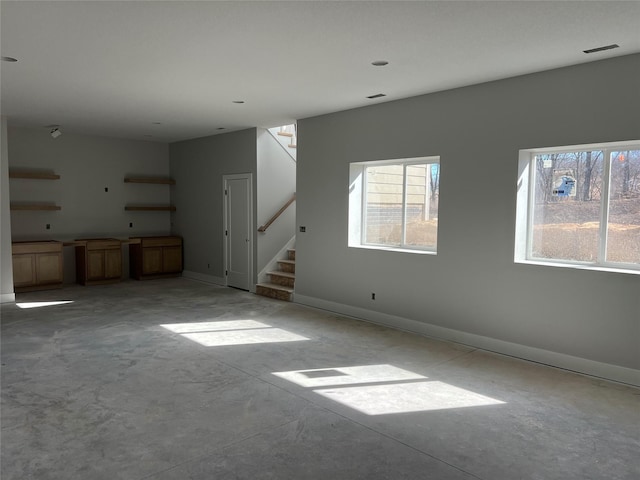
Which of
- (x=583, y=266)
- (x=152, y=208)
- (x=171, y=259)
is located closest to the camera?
(x=583, y=266)

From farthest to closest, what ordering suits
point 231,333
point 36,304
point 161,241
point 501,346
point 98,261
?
point 161,241 < point 98,261 < point 36,304 < point 231,333 < point 501,346

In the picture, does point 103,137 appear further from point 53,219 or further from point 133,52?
point 133,52

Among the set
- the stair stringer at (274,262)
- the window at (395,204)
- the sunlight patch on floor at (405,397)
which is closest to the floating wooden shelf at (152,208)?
the stair stringer at (274,262)

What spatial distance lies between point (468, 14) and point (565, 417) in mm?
2838

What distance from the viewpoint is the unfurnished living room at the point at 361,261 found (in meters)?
2.94

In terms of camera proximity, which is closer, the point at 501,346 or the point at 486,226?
the point at 501,346

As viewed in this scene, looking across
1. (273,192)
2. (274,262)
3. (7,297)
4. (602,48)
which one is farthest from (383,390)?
(7,297)

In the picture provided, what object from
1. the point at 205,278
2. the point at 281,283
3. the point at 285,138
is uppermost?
the point at 285,138

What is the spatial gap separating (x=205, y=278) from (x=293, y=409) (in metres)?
5.87

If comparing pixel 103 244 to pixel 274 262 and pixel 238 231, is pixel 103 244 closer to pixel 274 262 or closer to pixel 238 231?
A: pixel 238 231

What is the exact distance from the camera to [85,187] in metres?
8.74

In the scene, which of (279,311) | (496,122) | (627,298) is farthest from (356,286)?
(627,298)

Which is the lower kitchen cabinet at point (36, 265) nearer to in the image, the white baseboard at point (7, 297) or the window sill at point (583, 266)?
the white baseboard at point (7, 297)

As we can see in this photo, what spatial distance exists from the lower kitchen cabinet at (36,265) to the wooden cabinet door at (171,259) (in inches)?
72.9
